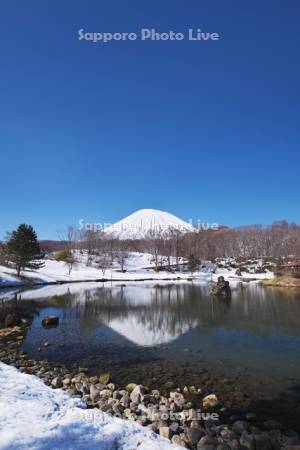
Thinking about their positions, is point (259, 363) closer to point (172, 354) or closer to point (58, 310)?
point (172, 354)

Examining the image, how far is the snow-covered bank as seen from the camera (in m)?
6.23

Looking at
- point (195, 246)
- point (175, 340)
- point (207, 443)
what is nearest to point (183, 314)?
point (175, 340)

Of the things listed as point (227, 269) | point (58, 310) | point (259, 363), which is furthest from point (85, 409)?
point (227, 269)

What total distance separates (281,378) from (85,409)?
7.63 m

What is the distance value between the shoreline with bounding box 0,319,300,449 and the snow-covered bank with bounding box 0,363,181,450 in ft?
1.79

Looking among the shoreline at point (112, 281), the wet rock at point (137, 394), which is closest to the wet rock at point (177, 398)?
the wet rock at point (137, 394)

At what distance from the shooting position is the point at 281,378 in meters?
11.8

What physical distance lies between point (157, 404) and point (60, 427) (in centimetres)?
326

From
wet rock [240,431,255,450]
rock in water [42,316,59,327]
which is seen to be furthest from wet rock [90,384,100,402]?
rock in water [42,316,59,327]

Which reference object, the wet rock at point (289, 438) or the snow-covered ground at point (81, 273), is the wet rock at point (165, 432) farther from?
the snow-covered ground at point (81, 273)

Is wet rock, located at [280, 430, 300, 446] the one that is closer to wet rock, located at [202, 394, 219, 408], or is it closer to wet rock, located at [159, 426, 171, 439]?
wet rock, located at [202, 394, 219, 408]

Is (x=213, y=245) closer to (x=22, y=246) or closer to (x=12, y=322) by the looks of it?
(x=22, y=246)

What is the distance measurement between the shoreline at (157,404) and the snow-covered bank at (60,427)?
1.79ft

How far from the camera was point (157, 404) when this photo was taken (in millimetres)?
9172
